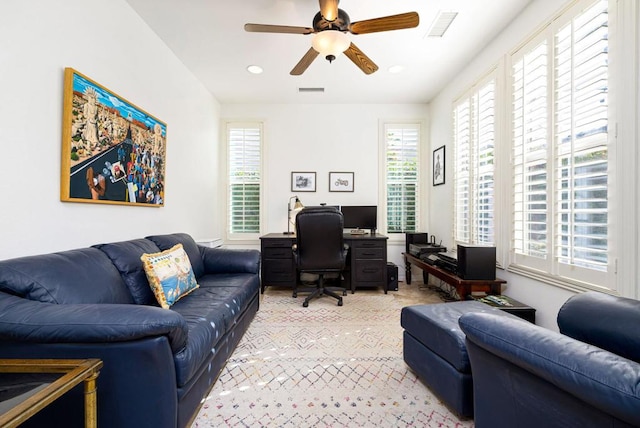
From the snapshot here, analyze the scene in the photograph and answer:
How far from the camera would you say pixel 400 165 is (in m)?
4.46

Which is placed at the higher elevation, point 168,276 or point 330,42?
point 330,42

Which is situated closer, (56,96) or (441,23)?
(56,96)

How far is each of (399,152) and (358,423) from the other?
12.6 feet

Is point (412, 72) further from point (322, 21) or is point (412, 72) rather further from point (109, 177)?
point (109, 177)

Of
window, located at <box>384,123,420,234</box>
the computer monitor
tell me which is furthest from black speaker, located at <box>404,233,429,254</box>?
the computer monitor

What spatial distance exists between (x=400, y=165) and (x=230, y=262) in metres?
3.06

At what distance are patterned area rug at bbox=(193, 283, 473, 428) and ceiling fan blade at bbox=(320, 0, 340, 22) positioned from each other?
2.50 m

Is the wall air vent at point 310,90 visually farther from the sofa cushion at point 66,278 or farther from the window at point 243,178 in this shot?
the sofa cushion at point 66,278

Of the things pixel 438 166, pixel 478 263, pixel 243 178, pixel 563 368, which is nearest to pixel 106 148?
pixel 243 178

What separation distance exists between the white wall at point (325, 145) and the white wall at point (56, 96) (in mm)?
1742

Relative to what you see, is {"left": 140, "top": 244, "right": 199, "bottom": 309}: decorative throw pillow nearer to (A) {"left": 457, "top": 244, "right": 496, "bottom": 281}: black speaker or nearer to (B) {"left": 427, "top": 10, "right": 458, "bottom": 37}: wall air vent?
(A) {"left": 457, "top": 244, "right": 496, "bottom": 281}: black speaker

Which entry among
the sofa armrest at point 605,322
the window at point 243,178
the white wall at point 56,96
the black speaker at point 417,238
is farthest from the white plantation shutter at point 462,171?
the white wall at point 56,96

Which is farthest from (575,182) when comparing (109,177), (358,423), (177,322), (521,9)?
(109,177)

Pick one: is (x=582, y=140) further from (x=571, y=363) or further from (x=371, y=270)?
(x=371, y=270)
